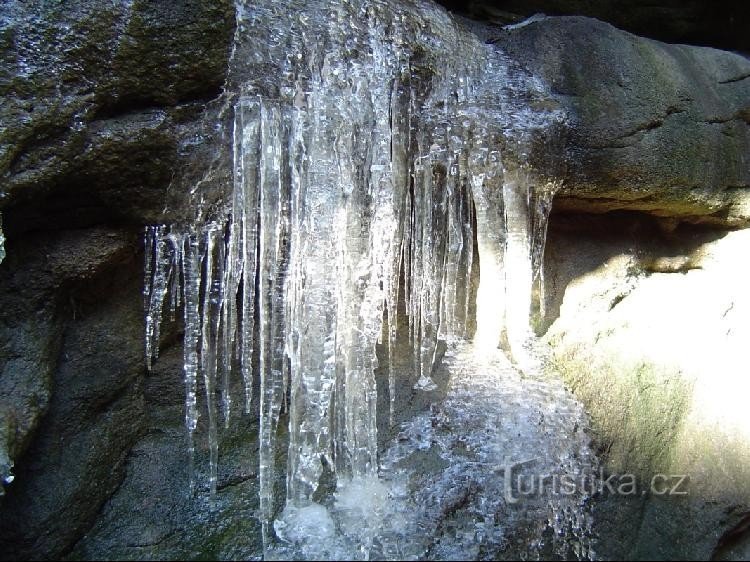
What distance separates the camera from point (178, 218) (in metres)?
2.45

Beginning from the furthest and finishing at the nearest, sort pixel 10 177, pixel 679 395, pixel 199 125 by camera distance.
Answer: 1. pixel 679 395
2. pixel 199 125
3. pixel 10 177

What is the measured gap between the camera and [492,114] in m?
2.88

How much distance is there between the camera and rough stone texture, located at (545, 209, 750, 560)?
7.93 ft

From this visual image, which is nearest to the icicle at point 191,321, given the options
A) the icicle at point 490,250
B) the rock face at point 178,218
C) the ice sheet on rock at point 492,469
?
the rock face at point 178,218

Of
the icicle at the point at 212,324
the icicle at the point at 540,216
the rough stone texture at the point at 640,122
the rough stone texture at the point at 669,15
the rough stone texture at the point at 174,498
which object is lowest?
the rough stone texture at the point at 174,498

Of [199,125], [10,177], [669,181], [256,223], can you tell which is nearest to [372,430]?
[256,223]

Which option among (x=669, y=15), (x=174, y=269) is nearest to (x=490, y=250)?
(x=174, y=269)

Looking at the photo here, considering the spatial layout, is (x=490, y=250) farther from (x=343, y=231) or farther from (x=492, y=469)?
(x=492, y=469)

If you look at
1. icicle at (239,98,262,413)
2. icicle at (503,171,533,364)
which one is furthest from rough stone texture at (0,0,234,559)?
icicle at (503,171,533,364)

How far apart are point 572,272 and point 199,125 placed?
1.91 metres

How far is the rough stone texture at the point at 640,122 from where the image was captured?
2861 mm

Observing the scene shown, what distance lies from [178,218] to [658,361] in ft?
7.21

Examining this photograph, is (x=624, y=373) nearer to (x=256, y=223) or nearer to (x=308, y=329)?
(x=308, y=329)

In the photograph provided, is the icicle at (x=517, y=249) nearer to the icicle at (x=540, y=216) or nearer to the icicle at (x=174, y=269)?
the icicle at (x=540, y=216)
